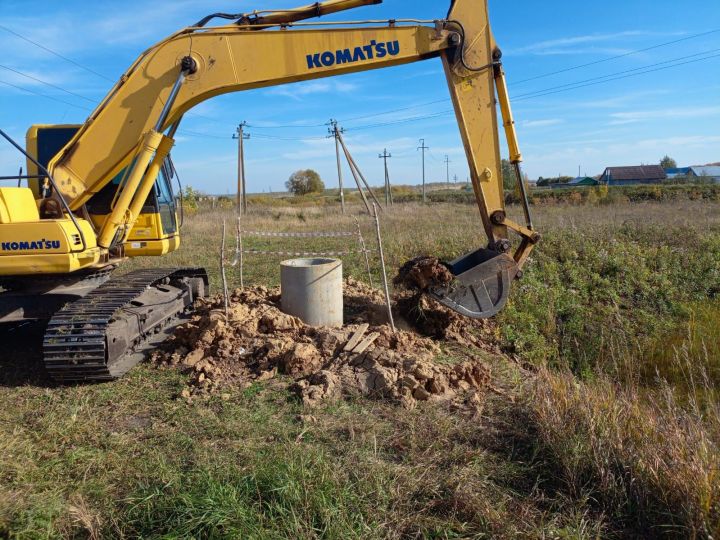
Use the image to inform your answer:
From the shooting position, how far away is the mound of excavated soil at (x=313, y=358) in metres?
4.93

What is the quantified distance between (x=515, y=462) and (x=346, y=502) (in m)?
1.23

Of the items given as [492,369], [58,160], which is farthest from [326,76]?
[492,369]

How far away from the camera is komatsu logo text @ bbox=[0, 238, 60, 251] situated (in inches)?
208

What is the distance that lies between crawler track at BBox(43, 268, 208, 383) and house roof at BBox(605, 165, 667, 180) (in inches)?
2624

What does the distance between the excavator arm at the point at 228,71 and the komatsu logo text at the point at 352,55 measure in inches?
0.4

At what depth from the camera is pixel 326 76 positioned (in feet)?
19.5

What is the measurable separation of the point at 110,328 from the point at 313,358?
204 centimetres

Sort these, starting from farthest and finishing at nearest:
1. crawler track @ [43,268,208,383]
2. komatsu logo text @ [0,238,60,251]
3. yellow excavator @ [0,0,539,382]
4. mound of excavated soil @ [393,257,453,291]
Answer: mound of excavated soil @ [393,257,453,291] < yellow excavator @ [0,0,539,382] < komatsu logo text @ [0,238,60,251] < crawler track @ [43,268,208,383]

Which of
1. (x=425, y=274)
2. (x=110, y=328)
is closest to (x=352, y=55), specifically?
(x=425, y=274)

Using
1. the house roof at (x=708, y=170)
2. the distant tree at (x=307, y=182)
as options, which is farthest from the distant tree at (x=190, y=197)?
the house roof at (x=708, y=170)

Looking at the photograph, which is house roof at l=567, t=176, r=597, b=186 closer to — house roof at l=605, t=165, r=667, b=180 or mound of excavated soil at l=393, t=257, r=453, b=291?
house roof at l=605, t=165, r=667, b=180

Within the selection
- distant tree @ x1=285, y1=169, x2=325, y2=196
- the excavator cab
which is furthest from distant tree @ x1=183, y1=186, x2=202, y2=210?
the excavator cab

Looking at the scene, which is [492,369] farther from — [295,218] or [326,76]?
[295,218]

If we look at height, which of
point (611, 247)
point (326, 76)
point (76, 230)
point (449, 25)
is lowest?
point (611, 247)
